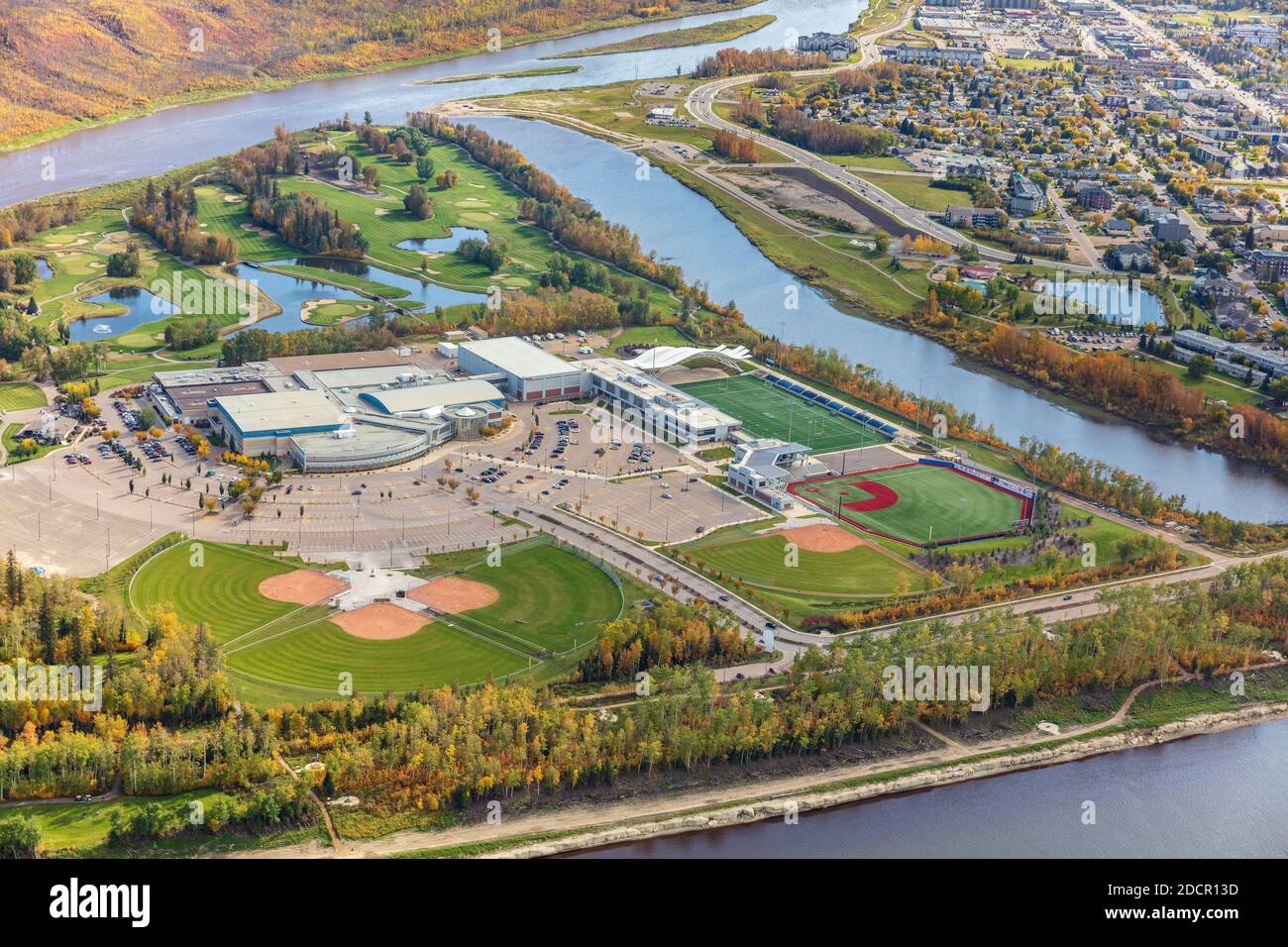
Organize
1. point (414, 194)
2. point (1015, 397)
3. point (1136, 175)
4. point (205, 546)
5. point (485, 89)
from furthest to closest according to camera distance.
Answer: point (485, 89) → point (1136, 175) → point (414, 194) → point (1015, 397) → point (205, 546)

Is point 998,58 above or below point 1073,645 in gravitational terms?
above

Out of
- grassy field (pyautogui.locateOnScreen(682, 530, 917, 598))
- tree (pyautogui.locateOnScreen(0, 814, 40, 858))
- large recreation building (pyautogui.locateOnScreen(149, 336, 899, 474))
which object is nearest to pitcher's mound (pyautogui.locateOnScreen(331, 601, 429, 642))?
grassy field (pyautogui.locateOnScreen(682, 530, 917, 598))

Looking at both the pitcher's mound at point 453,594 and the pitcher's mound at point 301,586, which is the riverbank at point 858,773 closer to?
the pitcher's mound at point 453,594

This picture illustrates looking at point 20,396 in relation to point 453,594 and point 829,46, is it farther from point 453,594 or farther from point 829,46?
point 829,46

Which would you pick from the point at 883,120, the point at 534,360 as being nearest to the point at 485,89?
the point at 883,120

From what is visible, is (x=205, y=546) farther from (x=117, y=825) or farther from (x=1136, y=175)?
(x=1136, y=175)

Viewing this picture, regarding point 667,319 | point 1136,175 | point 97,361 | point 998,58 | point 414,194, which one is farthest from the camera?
point 998,58

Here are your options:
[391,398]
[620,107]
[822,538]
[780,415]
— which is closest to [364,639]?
[822,538]

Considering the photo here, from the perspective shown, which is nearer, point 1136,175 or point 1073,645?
point 1073,645
